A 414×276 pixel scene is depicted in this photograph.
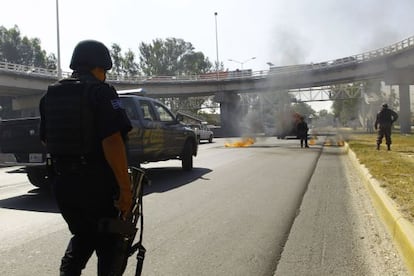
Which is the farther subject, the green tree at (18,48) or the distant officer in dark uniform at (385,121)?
the green tree at (18,48)

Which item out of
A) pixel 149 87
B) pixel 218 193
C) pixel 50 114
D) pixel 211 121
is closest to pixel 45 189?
pixel 218 193

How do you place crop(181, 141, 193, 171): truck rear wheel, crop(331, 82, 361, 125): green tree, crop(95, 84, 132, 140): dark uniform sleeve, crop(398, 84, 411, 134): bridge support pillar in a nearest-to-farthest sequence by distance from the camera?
crop(95, 84, 132, 140): dark uniform sleeve → crop(181, 141, 193, 171): truck rear wheel → crop(398, 84, 411, 134): bridge support pillar → crop(331, 82, 361, 125): green tree

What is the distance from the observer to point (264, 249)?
4.90m

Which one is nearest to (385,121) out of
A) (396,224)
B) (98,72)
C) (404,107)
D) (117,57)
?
(396,224)

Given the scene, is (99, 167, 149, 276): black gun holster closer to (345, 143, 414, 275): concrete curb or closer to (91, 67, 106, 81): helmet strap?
(91, 67, 106, 81): helmet strap

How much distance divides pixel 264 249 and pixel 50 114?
116 inches

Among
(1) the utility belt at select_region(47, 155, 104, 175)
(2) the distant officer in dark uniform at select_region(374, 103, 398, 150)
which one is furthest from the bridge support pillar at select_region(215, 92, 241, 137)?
(1) the utility belt at select_region(47, 155, 104, 175)

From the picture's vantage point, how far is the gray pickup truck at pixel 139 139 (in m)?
8.14

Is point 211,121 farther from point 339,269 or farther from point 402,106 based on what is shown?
point 339,269

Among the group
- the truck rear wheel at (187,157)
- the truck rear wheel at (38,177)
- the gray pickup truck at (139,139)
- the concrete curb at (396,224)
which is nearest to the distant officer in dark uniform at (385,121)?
the gray pickup truck at (139,139)

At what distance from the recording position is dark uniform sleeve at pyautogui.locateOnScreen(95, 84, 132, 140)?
2.63 m

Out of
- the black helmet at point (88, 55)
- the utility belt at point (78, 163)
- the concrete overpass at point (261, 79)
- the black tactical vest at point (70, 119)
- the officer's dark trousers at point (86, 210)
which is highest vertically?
the concrete overpass at point (261, 79)

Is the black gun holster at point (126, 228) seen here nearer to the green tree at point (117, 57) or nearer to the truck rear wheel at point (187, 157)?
the truck rear wheel at point (187, 157)

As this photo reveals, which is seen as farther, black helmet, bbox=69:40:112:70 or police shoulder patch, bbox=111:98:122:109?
black helmet, bbox=69:40:112:70
